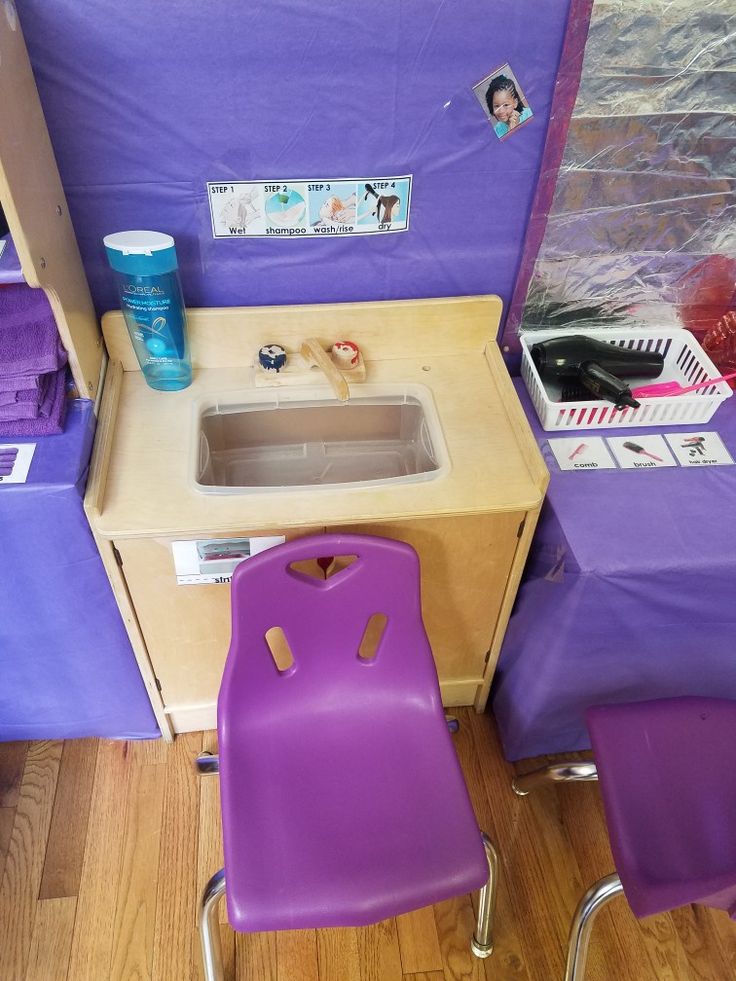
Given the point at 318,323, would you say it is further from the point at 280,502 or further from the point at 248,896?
the point at 248,896

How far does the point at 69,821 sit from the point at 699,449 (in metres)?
1.42

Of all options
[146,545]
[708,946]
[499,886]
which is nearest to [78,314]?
[146,545]

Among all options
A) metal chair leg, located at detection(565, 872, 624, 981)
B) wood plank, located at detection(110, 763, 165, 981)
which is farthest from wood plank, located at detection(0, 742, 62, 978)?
metal chair leg, located at detection(565, 872, 624, 981)

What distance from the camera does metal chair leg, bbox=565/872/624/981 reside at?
1136 millimetres

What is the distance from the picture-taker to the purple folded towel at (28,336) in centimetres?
107

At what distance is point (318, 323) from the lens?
53.4 inches

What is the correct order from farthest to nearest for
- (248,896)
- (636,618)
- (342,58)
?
(636,618), (342,58), (248,896)

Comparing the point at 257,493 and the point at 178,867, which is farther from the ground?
the point at 257,493

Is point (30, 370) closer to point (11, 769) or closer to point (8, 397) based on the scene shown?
point (8, 397)

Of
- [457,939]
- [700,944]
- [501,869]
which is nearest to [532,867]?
[501,869]

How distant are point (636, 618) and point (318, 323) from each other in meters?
0.77

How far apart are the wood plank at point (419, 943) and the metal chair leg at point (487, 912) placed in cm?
7

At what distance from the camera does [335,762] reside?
1.15 m

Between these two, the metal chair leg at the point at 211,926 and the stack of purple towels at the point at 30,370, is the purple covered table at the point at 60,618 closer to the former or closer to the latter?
the stack of purple towels at the point at 30,370
